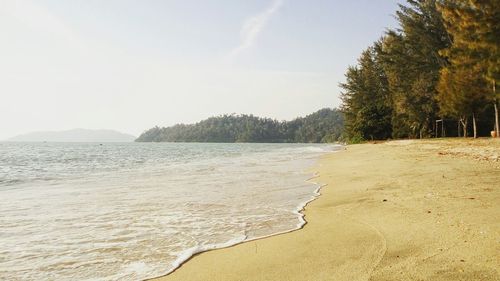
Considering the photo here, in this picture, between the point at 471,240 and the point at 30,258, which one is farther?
the point at 30,258

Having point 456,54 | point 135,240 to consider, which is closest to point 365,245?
point 135,240

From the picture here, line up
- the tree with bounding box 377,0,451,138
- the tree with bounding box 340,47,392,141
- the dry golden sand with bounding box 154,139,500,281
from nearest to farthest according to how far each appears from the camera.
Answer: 1. the dry golden sand with bounding box 154,139,500,281
2. the tree with bounding box 377,0,451,138
3. the tree with bounding box 340,47,392,141

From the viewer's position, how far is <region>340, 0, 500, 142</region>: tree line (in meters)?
28.2

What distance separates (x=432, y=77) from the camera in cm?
4981

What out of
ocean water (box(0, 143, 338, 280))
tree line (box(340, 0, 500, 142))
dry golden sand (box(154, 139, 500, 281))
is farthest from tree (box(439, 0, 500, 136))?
dry golden sand (box(154, 139, 500, 281))

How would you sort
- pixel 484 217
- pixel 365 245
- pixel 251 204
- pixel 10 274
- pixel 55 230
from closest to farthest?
pixel 10 274, pixel 365 245, pixel 484 217, pixel 55 230, pixel 251 204

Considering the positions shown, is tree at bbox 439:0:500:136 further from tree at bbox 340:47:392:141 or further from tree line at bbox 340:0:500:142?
tree at bbox 340:47:392:141

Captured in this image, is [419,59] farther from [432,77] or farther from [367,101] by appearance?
[367,101]

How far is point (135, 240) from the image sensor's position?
6320 mm

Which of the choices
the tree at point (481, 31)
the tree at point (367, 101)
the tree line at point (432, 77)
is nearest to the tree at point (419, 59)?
the tree line at point (432, 77)

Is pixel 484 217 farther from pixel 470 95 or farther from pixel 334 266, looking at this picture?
pixel 470 95

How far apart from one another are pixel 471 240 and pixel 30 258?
6.11 metres

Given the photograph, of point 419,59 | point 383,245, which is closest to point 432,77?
point 419,59

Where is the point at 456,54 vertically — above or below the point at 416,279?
above
